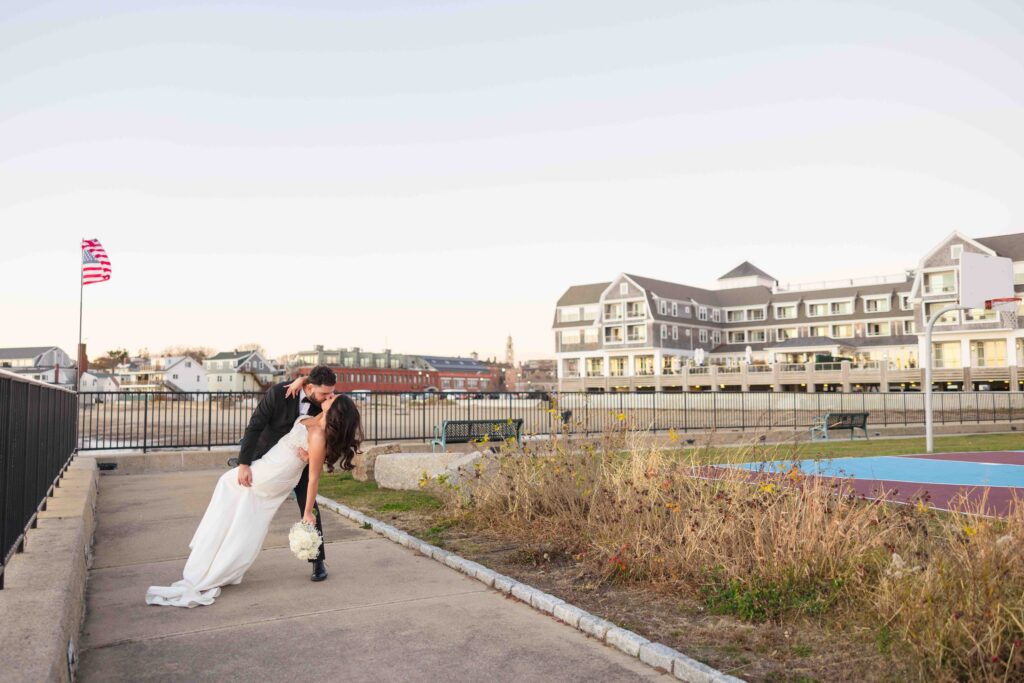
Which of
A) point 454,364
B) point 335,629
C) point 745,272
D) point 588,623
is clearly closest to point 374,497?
point 335,629

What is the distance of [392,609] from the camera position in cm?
579

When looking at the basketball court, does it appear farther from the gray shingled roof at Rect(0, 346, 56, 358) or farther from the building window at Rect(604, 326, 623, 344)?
the gray shingled roof at Rect(0, 346, 56, 358)

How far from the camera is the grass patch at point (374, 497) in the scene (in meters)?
10.5

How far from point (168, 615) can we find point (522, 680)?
3.10 meters

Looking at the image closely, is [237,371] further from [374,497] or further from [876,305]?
[374,497]

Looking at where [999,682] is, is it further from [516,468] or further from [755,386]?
[755,386]

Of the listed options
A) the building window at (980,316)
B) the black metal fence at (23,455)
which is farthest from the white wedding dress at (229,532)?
the building window at (980,316)

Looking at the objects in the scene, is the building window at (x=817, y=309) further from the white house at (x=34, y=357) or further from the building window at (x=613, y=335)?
the white house at (x=34, y=357)

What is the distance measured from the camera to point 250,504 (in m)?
6.14

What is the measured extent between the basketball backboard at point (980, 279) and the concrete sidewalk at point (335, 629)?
981 inches

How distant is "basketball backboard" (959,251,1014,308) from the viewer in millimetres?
27916

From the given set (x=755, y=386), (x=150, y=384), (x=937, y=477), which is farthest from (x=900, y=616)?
(x=150, y=384)

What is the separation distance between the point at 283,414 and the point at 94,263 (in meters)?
19.8

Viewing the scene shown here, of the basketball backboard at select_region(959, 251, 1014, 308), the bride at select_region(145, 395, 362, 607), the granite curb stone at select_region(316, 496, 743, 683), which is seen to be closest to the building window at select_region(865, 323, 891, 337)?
the basketball backboard at select_region(959, 251, 1014, 308)
